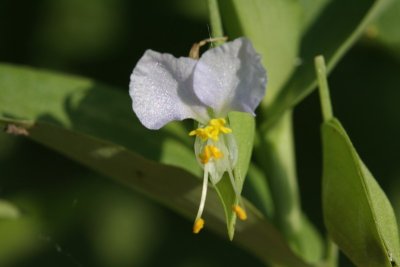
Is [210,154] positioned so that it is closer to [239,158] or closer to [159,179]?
[239,158]

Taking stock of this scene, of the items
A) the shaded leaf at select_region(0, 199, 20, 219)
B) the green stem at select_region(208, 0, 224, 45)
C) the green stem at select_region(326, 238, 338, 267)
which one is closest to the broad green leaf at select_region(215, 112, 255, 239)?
the green stem at select_region(208, 0, 224, 45)

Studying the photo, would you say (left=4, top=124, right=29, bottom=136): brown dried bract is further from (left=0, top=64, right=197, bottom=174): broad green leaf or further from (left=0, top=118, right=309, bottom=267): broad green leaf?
(left=0, top=64, right=197, bottom=174): broad green leaf

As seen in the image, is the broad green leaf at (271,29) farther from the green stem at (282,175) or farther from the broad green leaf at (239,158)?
the broad green leaf at (239,158)

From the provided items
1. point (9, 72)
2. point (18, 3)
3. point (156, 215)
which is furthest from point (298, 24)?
point (18, 3)

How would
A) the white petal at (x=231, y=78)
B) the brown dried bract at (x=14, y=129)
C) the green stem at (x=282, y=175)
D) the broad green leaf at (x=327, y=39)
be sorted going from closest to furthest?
the white petal at (x=231, y=78)
the brown dried bract at (x=14, y=129)
the broad green leaf at (x=327, y=39)
the green stem at (x=282, y=175)

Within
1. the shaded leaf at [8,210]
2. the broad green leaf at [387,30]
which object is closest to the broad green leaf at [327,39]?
the broad green leaf at [387,30]

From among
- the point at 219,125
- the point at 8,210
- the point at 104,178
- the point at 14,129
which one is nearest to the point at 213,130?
the point at 219,125
